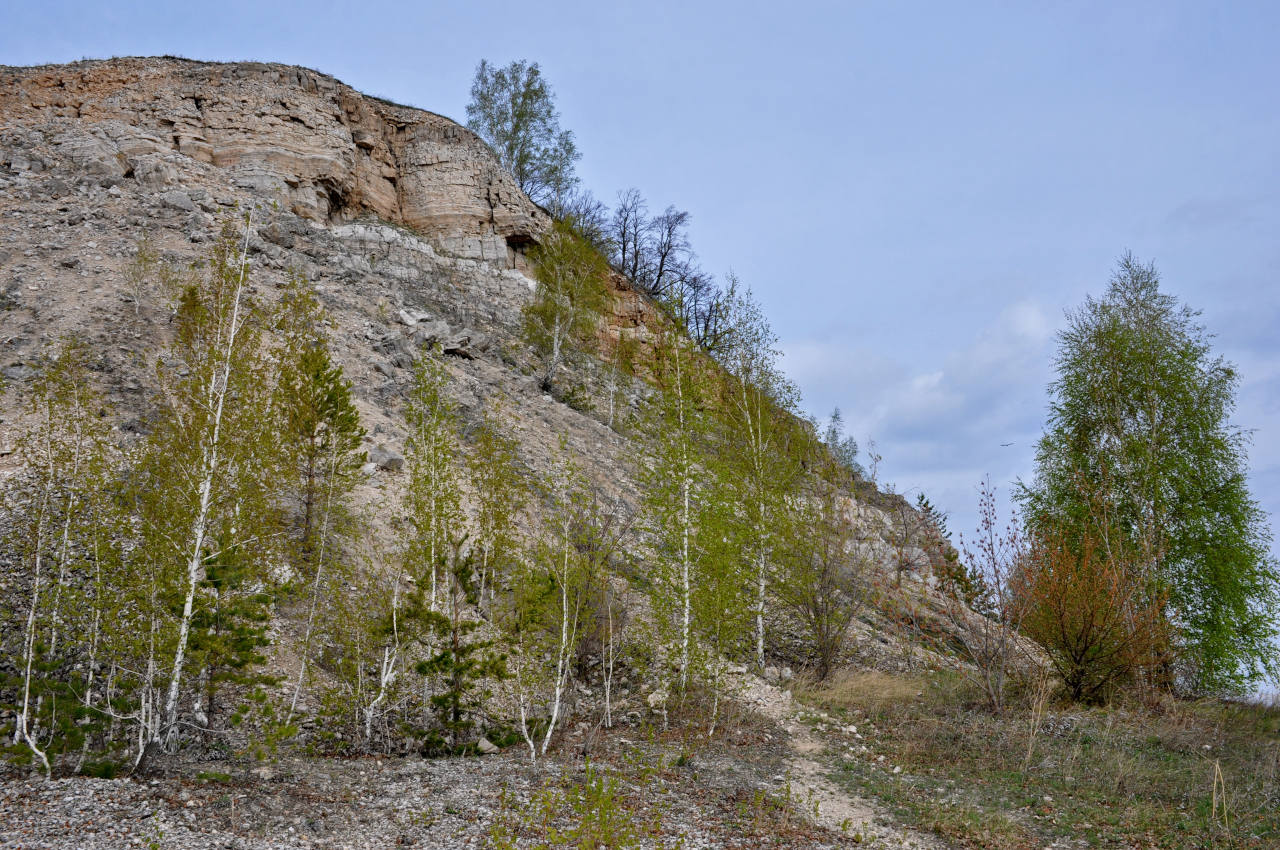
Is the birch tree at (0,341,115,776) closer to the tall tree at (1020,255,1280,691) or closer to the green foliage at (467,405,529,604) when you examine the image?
the green foliage at (467,405,529,604)

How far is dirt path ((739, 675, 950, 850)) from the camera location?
324 inches

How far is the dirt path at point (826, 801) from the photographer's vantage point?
8219 mm

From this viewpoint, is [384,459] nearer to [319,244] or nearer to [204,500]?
[204,500]

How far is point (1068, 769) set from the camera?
412 inches

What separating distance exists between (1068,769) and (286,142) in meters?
34.5

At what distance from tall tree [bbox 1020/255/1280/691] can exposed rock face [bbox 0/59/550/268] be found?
25.4 metres

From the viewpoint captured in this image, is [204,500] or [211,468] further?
[211,468]

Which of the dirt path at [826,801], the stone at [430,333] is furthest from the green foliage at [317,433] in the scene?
the stone at [430,333]

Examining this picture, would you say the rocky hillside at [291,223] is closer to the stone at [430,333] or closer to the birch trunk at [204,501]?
the stone at [430,333]

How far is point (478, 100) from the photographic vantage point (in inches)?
1695

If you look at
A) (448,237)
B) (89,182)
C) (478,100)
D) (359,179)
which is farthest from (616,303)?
(89,182)


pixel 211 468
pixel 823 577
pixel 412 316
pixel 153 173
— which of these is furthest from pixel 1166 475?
pixel 153 173

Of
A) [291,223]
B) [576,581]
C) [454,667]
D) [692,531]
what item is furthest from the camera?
[291,223]

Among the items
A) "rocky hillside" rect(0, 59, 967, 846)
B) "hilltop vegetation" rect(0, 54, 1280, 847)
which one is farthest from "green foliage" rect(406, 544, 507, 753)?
"rocky hillside" rect(0, 59, 967, 846)
